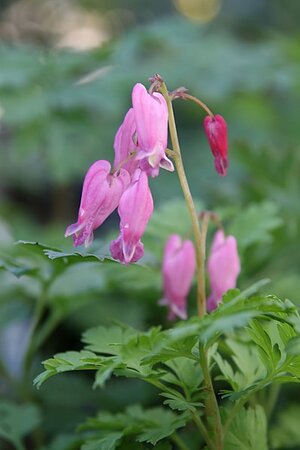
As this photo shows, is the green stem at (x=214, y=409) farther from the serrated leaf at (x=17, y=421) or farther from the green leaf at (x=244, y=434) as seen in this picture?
the serrated leaf at (x=17, y=421)

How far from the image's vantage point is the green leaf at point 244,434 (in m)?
1.24

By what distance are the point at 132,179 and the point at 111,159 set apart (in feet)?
6.86

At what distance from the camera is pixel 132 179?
1.35m

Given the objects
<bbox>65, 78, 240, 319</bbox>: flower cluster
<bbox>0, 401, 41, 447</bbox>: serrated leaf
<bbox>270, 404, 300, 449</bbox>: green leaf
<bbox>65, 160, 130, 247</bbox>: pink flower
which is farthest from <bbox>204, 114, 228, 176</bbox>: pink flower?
<bbox>0, 401, 41, 447</bbox>: serrated leaf

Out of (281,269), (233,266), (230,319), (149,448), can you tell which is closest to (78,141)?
(281,269)

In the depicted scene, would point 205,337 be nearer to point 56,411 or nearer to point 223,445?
point 223,445

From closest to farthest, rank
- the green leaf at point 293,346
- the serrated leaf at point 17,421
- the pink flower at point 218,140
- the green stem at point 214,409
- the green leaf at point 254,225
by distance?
the green leaf at point 293,346 → the green stem at point 214,409 → the pink flower at point 218,140 → the serrated leaf at point 17,421 → the green leaf at point 254,225

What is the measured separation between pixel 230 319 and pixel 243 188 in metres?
1.54

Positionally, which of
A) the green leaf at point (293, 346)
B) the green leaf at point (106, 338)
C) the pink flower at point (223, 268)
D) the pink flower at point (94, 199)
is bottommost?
the green leaf at point (293, 346)

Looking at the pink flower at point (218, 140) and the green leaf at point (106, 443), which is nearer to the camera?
the green leaf at point (106, 443)

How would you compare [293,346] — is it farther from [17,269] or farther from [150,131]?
[17,269]

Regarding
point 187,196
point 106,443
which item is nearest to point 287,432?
point 106,443

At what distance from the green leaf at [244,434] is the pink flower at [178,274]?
0.40 meters

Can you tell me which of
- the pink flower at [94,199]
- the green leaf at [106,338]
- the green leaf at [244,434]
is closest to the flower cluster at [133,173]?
the pink flower at [94,199]
